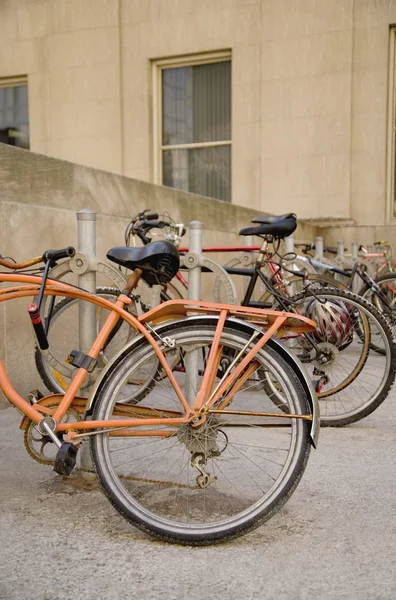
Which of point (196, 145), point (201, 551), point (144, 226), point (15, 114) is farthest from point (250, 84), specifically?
point (201, 551)

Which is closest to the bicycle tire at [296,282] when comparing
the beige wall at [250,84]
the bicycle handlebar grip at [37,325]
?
the bicycle handlebar grip at [37,325]

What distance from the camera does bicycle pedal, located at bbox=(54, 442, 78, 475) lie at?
225 cm

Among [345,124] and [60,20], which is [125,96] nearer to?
[60,20]

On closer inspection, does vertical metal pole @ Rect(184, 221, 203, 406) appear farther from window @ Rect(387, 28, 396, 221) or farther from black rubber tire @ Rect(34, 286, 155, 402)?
window @ Rect(387, 28, 396, 221)

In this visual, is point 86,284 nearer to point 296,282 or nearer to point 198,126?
point 296,282

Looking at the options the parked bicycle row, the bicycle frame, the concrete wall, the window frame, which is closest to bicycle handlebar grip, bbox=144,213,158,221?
the concrete wall

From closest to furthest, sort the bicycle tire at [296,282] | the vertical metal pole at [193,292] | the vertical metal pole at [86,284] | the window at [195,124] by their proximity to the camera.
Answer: the vertical metal pole at [86,284]
the vertical metal pole at [193,292]
the bicycle tire at [296,282]
the window at [195,124]

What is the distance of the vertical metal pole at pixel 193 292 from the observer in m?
3.16

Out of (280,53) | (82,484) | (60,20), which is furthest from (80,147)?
(82,484)

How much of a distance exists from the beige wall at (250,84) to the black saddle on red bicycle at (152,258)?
7.42 m

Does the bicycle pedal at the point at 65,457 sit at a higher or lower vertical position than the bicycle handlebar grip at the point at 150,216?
lower

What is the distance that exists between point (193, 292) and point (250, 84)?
7.15 metres

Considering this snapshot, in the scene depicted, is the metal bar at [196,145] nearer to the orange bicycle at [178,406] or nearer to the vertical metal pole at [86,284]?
the vertical metal pole at [86,284]

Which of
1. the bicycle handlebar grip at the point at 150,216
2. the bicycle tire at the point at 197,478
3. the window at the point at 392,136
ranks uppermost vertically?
the window at the point at 392,136
